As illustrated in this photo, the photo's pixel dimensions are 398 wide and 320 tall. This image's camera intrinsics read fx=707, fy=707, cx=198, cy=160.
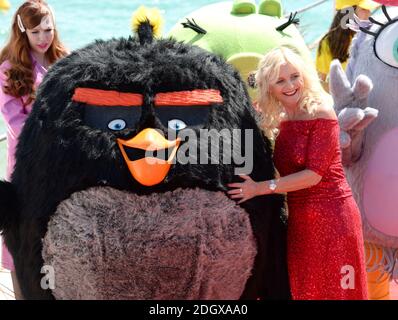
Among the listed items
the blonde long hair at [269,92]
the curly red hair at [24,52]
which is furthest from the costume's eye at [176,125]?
the curly red hair at [24,52]

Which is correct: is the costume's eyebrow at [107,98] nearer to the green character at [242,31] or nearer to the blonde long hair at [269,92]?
the blonde long hair at [269,92]

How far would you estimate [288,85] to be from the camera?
1.89 metres

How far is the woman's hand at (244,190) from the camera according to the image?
1.76 meters

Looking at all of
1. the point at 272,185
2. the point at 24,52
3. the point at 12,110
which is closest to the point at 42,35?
the point at 24,52

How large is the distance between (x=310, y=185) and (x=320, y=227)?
4.8 inches

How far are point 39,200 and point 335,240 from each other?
785 mm

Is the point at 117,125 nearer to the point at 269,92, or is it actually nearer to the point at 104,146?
the point at 104,146

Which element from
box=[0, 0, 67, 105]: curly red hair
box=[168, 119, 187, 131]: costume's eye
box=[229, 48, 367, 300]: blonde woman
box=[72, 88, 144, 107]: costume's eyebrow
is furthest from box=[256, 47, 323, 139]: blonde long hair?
box=[0, 0, 67, 105]: curly red hair

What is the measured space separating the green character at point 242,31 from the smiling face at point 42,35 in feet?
1.47

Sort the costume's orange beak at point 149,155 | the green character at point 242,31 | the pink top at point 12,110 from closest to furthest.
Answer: the costume's orange beak at point 149,155, the green character at point 242,31, the pink top at point 12,110

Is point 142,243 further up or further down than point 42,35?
further down

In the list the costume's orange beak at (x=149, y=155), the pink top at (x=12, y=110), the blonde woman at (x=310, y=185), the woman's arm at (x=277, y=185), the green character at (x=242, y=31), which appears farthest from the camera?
the pink top at (x=12, y=110)

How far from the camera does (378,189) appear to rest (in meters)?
2.25
